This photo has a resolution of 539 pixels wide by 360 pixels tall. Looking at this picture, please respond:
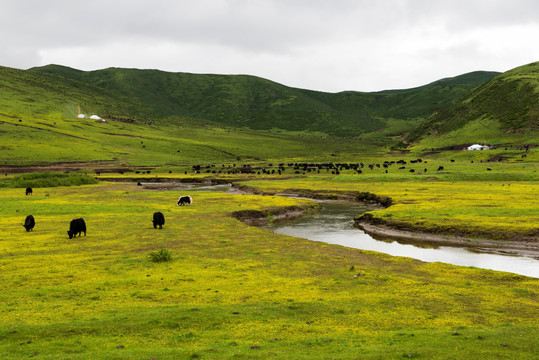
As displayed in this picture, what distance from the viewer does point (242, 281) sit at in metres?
21.8

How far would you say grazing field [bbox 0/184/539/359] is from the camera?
13336 millimetres

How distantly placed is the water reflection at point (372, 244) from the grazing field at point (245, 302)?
6220mm

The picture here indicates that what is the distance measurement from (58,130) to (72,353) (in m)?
209

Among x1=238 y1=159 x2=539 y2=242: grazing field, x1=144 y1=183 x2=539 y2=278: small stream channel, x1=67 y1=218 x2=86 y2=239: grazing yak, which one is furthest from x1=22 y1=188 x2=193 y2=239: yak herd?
x1=238 y1=159 x2=539 y2=242: grazing field

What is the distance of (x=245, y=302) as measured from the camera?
1830 centimetres

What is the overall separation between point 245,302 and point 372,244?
2377cm

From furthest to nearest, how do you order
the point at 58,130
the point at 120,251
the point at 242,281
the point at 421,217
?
the point at 58,130 < the point at 421,217 < the point at 120,251 < the point at 242,281

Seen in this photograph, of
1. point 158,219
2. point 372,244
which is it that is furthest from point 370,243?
point 158,219

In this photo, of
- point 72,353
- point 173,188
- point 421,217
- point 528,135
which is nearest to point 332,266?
point 72,353

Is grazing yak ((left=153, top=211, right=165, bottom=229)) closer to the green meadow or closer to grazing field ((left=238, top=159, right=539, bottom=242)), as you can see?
the green meadow

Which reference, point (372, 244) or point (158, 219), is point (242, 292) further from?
point (372, 244)

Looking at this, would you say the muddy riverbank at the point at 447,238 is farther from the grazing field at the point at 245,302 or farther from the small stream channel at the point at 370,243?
the grazing field at the point at 245,302

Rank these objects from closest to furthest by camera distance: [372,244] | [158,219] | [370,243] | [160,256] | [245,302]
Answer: [245,302]
[160,256]
[158,219]
[372,244]
[370,243]

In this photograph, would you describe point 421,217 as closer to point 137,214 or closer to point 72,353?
point 137,214
